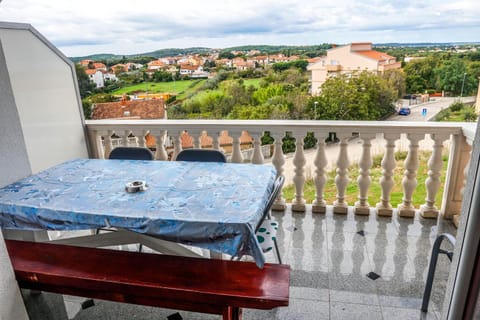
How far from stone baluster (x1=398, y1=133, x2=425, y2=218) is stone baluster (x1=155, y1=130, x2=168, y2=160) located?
224 cm

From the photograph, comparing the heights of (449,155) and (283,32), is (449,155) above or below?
below

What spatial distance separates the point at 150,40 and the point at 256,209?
2.44 metres

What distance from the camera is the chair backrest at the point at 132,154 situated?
256cm

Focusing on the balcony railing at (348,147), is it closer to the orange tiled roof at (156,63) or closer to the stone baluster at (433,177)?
the stone baluster at (433,177)

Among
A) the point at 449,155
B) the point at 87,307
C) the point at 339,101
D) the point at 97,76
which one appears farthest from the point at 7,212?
the point at 449,155

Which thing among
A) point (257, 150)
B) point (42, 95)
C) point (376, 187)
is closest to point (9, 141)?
point (42, 95)

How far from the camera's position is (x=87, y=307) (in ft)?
6.45

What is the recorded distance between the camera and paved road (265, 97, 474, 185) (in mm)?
2586

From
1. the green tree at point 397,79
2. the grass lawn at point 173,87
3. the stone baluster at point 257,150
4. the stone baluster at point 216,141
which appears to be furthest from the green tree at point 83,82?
the green tree at point 397,79

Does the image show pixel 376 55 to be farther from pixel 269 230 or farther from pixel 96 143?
pixel 96 143

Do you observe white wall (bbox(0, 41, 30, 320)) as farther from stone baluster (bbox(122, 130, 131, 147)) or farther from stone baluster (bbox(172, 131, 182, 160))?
stone baluster (bbox(172, 131, 182, 160))

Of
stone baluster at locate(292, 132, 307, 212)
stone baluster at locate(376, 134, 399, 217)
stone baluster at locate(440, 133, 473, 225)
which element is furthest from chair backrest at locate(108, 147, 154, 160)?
stone baluster at locate(440, 133, 473, 225)

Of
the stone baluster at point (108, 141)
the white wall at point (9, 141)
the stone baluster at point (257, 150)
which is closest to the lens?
the white wall at point (9, 141)

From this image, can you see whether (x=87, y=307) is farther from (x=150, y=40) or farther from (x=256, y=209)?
(x=150, y=40)
